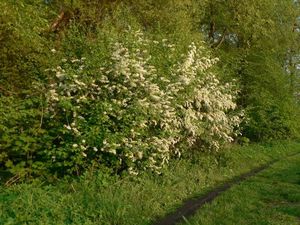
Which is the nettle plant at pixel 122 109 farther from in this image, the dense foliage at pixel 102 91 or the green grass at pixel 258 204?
the green grass at pixel 258 204

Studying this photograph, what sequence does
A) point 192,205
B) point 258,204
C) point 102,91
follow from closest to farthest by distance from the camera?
1. point 192,205
2. point 258,204
3. point 102,91

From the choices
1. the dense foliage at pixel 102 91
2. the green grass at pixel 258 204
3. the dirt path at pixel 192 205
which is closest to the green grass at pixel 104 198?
the dirt path at pixel 192 205

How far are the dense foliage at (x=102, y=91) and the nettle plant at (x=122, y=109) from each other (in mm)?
27

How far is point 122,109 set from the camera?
11.2 metres

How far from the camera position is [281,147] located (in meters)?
26.7

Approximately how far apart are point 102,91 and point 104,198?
129 inches

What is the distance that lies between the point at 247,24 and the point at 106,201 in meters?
20.4

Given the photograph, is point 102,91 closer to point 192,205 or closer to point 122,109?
point 122,109

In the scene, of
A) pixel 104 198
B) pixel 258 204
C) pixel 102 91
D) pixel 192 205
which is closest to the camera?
pixel 104 198

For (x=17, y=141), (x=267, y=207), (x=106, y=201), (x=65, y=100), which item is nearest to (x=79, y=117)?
(x=65, y=100)

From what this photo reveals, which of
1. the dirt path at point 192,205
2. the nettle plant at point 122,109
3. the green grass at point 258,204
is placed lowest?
the dirt path at point 192,205

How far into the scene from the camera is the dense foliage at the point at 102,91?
1012cm

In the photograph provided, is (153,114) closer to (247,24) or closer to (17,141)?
(17,141)

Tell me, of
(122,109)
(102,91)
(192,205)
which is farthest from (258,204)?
(102,91)
